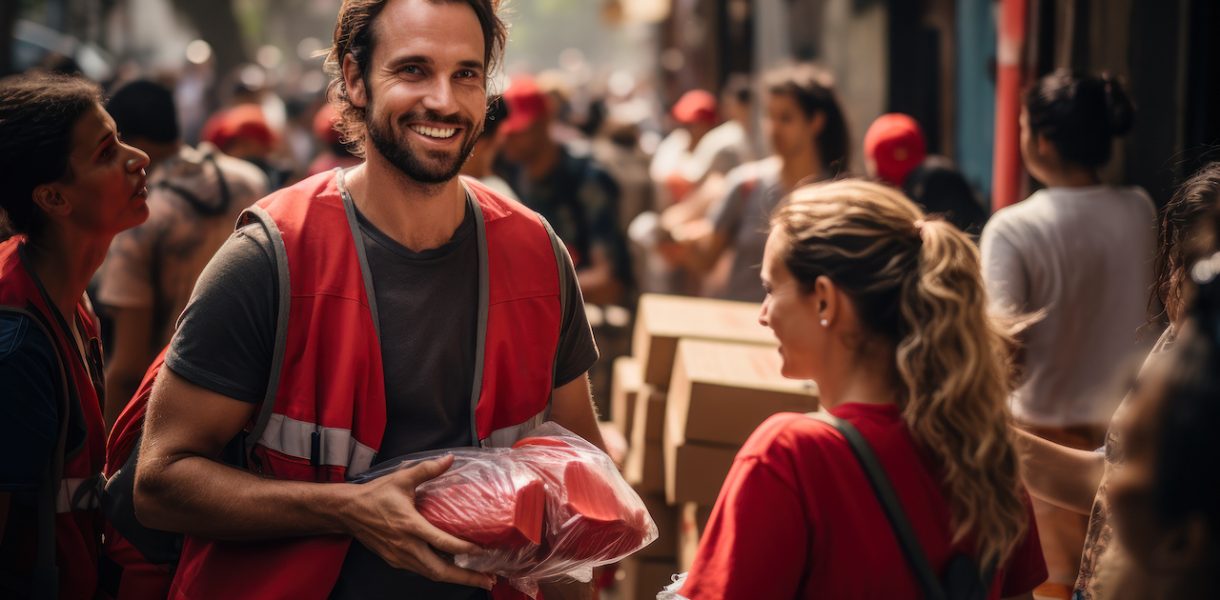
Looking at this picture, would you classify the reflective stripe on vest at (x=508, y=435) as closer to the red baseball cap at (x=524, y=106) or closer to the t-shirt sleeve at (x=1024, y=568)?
the t-shirt sleeve at (x=1024, y=568)

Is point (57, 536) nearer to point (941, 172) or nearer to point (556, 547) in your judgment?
point (556, 547)

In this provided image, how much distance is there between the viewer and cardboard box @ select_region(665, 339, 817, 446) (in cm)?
405

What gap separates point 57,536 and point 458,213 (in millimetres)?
1130

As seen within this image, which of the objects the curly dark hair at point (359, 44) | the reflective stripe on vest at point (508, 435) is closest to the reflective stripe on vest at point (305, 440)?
the reflective stripe on vest at point (508, 435)

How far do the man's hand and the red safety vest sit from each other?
31.5 inches

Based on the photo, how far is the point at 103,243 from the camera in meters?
3.13

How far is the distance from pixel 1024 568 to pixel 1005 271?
2377 mm

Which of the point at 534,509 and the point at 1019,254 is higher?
the point at 534,509

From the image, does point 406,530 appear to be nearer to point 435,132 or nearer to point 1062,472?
point 435,132

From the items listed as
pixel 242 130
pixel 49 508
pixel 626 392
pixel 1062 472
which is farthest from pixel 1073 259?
pixel 242 130

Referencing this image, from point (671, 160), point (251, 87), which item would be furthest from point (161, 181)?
point (251, 87)

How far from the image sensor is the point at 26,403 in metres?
2.62

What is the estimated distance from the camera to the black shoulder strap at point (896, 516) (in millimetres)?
2197

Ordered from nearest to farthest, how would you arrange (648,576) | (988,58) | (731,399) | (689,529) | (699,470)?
(731,399) → (699,470) → (689,529) → (648,576) → (988,58)
